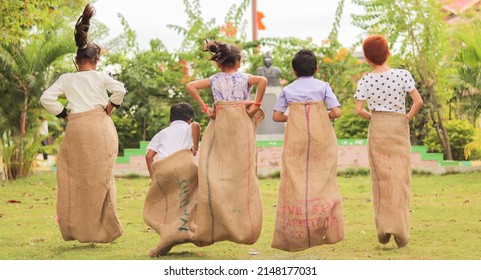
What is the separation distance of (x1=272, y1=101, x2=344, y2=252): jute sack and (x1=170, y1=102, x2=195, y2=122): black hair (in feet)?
2.99

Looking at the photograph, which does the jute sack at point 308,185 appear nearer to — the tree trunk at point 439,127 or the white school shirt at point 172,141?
the white school shirt at point 172,141

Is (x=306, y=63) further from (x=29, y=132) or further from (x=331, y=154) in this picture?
(x=29, y=132)

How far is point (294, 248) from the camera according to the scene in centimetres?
909

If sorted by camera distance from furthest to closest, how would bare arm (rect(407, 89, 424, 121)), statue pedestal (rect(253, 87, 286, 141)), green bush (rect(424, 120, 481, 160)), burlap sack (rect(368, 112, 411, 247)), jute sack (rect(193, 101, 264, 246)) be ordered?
green bush (rect(424, 120, 481, 160)) < statue pedestal (rect(253, 87, 286, 141)) < burlap sack (rect(368, 112, 411, 247)) < bare arm (rect(407, 89, 424, 121)) < jute sack (rect(193, 101, 264, 246))

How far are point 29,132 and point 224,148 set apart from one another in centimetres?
961

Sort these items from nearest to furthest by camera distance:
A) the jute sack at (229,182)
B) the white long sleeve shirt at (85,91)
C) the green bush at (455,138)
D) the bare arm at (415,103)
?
1. the jute sack at (229,182)
2. the bare arm at (415,103)
3. the white long sleeve shirt at (85,91)
4. the green bush at (455,138)

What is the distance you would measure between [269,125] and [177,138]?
39.9 ft

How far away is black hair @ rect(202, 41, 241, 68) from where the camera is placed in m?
9.08

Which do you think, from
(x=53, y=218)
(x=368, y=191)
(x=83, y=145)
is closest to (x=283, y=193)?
(x=83, y=145)

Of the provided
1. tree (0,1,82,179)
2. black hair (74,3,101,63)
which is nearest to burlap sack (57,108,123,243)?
black hair (74,3,101,63)

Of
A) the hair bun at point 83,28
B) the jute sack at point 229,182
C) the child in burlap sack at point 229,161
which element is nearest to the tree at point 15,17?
the hair bun at point 83,28

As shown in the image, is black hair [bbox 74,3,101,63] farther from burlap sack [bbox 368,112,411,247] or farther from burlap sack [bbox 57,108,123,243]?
burlap sack [bbox 368,112,411,247]

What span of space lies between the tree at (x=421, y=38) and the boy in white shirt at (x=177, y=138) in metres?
12.3

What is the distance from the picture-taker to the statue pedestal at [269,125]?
21281 mm
